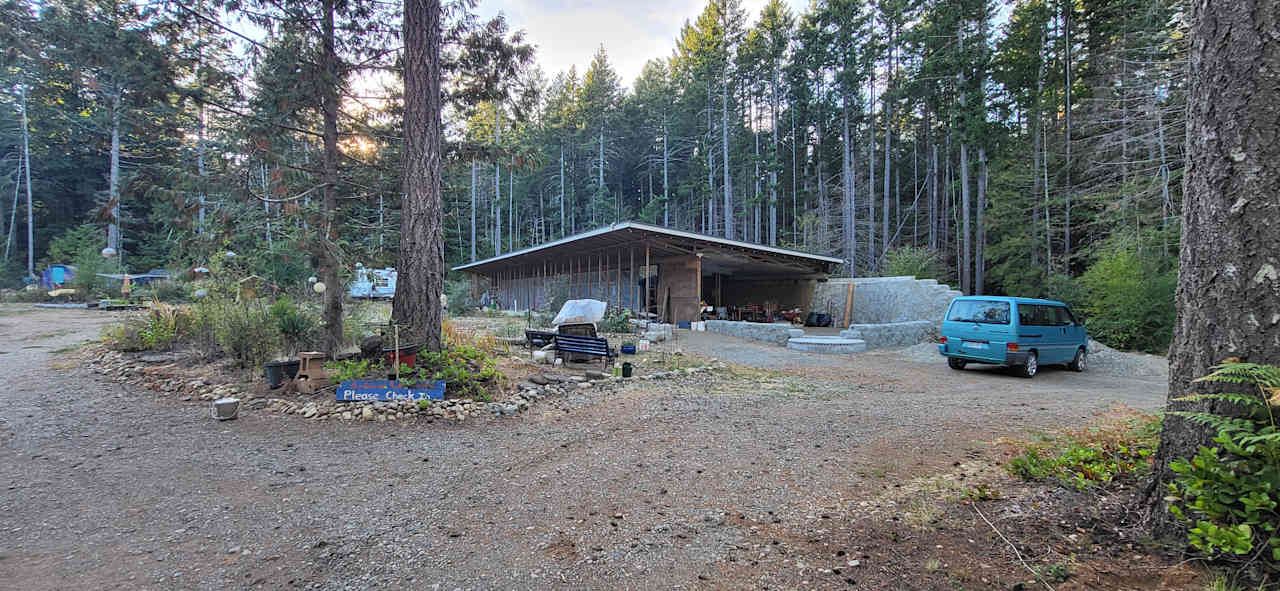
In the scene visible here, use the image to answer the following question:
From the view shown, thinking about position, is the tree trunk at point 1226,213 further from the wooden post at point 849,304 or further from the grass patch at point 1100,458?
the wooden post at point 849,304

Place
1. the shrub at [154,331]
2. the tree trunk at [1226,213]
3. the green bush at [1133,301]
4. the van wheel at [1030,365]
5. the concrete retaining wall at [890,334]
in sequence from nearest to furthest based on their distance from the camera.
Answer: the tree trunk at [1226,213] → the shrub at [154,331] → the van wheel at [1030,365] → the green bush at [1133,301] → the concrete retaining wall at [890,334]

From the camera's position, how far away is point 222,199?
21.6 feet

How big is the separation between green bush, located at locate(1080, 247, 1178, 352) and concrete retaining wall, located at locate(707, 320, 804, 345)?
738 centimetres

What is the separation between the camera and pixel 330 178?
23.2ft

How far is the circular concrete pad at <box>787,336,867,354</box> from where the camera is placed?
11.4m

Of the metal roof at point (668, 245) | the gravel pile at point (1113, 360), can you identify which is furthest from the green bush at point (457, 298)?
the gravel pile at point (1113, 360)

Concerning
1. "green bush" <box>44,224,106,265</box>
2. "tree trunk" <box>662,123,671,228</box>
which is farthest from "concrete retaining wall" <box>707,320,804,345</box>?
"green bush" <box>44,224,106,265</box>

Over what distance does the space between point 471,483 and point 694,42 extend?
30578 millimetres

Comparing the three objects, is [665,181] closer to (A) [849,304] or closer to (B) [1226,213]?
(A) [849,304]

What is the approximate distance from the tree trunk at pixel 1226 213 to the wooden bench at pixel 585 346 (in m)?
6.35

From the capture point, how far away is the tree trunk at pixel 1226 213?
6.53 ft

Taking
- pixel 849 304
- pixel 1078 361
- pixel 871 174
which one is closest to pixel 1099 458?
pixel 1078 361

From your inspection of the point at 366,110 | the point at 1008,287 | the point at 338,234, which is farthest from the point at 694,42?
the point at 338,234

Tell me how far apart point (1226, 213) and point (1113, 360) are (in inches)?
420
